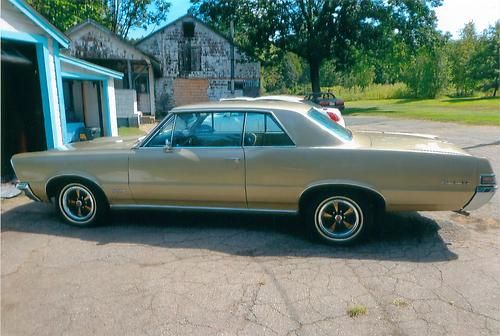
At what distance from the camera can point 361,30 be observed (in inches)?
1059

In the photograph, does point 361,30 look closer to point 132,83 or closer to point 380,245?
point 132,83

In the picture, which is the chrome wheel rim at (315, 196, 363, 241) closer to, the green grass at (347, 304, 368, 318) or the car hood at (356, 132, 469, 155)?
the car hood at (356, 132, 469, 155)

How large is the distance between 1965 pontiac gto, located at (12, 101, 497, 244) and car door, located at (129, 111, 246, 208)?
1 cm

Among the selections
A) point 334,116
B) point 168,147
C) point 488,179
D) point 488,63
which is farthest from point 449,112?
point 488,63

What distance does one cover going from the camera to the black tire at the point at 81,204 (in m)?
4.42

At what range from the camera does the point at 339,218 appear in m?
3.84

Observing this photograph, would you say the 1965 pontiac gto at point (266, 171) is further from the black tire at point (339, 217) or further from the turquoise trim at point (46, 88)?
the turquoise trim at point (46, 88)

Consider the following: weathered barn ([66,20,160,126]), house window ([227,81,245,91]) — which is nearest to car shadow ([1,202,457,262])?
weathered barn ([66,20,160,126])

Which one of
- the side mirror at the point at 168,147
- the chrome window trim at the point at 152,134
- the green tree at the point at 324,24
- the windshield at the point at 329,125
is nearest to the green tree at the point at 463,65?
the green tree at the point at 324,24

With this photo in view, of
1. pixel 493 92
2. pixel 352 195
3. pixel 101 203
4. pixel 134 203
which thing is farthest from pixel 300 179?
pixel 493 92

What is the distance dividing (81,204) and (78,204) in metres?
0.04

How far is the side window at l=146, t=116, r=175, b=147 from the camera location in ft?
13.8

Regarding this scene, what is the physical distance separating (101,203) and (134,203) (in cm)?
42

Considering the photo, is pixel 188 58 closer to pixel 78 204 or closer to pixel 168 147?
pixel 78 204
